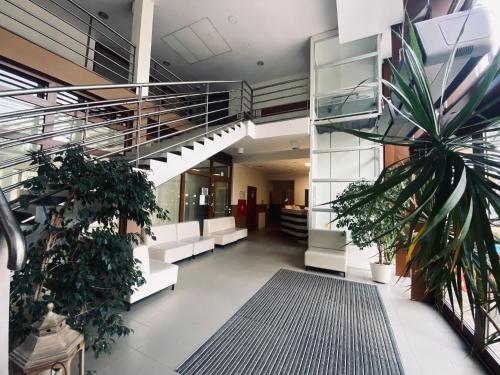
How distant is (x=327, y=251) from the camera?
4.29 metres

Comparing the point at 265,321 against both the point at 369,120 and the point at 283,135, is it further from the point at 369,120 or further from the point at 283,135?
the point at 369,120

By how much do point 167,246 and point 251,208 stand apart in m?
5.58

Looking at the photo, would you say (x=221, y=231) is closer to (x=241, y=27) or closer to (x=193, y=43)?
(x=193, y=43)

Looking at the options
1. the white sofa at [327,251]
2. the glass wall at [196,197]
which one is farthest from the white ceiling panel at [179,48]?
the white sofa at [327,251]

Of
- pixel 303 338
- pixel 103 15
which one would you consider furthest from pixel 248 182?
pixel 303 338

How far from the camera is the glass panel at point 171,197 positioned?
547 centimetres

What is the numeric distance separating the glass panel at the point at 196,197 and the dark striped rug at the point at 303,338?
382cm

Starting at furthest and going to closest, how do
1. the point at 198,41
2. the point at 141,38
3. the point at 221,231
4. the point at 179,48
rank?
the point at 221,231, the point at 179,48, the point at 198,41, the point at 141,38

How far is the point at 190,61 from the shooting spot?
20.2 ft

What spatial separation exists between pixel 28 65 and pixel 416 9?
5822mm

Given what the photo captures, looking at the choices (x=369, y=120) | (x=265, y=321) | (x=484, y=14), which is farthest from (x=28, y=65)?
(x=369, y=120)

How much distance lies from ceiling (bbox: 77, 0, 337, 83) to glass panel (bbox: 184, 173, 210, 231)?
3439 mm

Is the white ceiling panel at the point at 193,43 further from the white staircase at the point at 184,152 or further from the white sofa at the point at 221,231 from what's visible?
the white sofa at the point at 221,231

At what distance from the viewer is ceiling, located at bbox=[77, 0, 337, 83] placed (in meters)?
4.37
